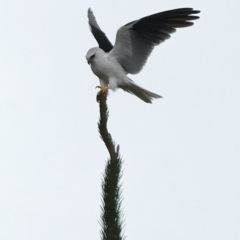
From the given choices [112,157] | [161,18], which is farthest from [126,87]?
[112,157]

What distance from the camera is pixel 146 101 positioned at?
20.7 feet

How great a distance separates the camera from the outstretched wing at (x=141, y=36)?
236 inches

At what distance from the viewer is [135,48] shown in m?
6.22

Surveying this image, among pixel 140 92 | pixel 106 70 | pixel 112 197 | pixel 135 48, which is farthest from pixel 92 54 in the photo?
pixel 112 197

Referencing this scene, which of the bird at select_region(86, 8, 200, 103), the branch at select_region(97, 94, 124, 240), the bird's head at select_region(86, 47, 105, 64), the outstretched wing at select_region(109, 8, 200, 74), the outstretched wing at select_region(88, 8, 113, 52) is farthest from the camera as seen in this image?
the outstretched wing at select_region(88, 8, 113, 52)

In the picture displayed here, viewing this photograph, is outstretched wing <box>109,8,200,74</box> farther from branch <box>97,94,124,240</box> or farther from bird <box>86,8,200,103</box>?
branch <box>97,94,124,240</box>

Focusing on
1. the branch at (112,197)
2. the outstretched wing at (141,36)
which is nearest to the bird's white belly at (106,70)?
the outstretched wing at (141,36)

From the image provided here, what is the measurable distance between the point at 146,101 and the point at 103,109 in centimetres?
312

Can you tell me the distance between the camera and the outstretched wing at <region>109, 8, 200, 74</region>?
6.00 m

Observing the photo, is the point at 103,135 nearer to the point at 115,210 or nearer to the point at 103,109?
the point at 103,109

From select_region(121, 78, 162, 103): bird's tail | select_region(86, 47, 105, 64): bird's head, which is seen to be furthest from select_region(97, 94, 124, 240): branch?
select_region(121, 78, 162, 103): bird's tail

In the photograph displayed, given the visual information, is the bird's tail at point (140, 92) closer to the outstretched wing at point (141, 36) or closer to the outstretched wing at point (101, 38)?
the outstretched wing at point (141, 36)

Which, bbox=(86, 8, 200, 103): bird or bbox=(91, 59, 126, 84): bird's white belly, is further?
bbox=(86, 8, 200, 103): bird

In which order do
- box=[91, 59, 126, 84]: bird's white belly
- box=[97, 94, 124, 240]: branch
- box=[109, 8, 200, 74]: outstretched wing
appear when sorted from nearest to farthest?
box=[97, 94, 124, 240]: branch
box=[91, 59, 126, 84]: bird's white belly
box=[109, 8, 200, 74]: outstretched wing
